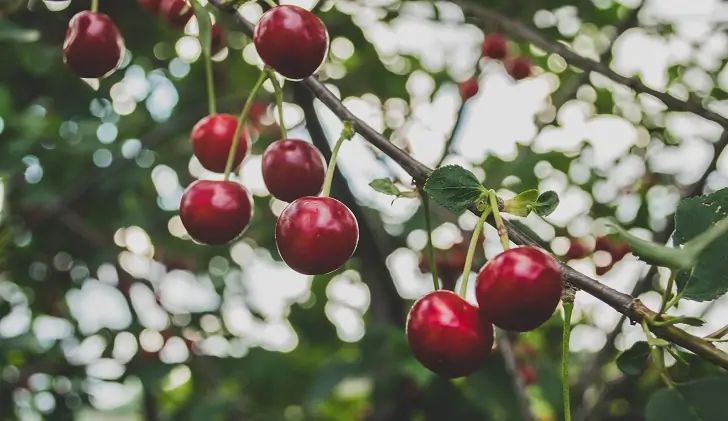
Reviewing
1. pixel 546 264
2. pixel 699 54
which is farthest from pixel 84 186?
pixel 699 54

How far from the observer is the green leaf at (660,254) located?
0.54 meters

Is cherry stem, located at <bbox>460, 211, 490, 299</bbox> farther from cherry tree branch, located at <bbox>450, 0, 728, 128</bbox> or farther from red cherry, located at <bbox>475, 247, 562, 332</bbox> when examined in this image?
cherry tree branch, located at <bbox>450, 0, 728, 128</bbox>

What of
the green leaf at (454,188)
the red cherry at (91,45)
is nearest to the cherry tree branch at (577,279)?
the green leaf at (454,188)

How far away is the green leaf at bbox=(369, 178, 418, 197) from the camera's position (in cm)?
85

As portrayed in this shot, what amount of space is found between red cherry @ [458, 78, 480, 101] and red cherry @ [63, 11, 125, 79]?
1473mm

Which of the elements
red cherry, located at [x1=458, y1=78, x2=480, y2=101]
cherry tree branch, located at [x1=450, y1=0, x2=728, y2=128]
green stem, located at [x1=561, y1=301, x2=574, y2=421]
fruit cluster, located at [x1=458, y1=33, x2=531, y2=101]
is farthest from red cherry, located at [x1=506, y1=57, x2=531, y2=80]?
green stem, located at [x1=561, y1=301, x2=574, y2=421]

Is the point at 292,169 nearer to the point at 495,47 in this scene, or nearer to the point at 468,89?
the point at 468,89

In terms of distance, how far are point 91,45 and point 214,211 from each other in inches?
13.5

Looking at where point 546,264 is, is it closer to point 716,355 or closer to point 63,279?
point 716,355

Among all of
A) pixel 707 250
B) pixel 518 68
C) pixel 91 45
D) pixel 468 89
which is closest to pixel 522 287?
pixel 707 250

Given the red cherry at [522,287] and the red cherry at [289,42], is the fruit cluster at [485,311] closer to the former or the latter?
the red cherry at [522,287]

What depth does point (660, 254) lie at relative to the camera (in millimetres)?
555

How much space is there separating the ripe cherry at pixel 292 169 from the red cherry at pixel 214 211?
6cm

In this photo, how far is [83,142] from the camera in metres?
2.05
